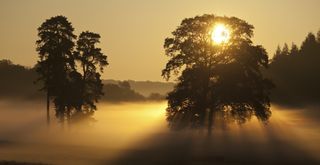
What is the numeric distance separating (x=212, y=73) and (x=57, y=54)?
19501 millimetres

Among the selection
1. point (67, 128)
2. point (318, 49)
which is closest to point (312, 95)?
point (318, 49)

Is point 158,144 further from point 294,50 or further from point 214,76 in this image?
point 294,50

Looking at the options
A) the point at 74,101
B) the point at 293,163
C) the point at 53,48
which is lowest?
the point at 293,163

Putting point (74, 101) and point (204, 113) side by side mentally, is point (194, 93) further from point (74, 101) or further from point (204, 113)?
point (74, 101)

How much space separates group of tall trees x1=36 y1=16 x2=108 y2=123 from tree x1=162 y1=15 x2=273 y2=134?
13276 mm

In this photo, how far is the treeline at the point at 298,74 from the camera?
433 ft

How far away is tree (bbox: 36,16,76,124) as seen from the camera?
74562mm

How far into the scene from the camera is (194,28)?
63.5 meters

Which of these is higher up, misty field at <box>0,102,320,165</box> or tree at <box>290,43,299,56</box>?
tree at <box>290,43,299,56</box>

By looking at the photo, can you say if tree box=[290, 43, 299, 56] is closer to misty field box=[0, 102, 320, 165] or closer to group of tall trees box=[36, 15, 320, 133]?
misty field box=[0, 102, 320, 165]

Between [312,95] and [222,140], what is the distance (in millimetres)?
70698

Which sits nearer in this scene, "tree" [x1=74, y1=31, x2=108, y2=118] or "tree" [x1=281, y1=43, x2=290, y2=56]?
"tree" [x1=74, y1=31, x2=108, y2=118]

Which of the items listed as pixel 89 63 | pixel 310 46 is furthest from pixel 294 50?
pixel 89 63

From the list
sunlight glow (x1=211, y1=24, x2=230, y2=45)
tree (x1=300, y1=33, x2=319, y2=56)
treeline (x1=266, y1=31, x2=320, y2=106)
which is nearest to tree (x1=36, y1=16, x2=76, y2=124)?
sunlight glow (x1=211, y1=24, x2=230, y2=45)
